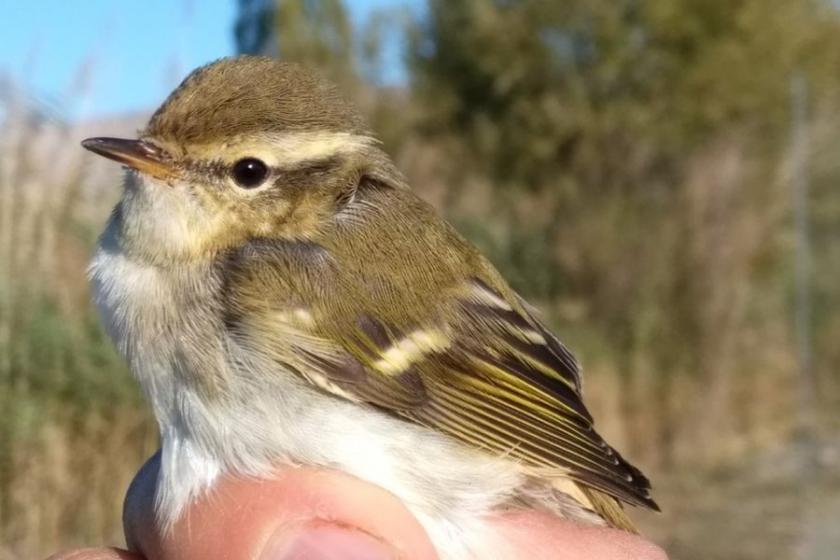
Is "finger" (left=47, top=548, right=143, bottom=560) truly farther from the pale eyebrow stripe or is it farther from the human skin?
the pale eyebrow stripe

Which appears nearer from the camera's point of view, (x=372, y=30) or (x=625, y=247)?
(x=625, y=247)

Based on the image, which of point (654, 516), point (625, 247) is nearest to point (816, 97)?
point (625, 247)

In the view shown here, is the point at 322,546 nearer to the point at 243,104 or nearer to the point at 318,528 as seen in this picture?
the point at 318,528

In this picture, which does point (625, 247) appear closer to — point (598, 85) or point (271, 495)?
point (598, 85)

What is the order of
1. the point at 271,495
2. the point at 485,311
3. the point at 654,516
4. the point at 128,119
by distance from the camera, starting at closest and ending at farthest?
the point at 271,495 < the point at 485,311 < the point at 128,119 < the point at 654,516

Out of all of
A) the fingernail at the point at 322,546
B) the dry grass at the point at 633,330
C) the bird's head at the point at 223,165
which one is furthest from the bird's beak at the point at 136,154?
the dry grass at the point at 633,330

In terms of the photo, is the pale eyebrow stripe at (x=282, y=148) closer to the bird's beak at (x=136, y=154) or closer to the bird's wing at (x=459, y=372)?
the bird's beak at (x=136, y=154)

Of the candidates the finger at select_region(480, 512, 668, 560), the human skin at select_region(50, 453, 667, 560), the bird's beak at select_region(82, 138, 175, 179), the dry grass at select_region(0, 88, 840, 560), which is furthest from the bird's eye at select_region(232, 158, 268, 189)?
the dry grass at select_region(0, 88, 840, 560)
